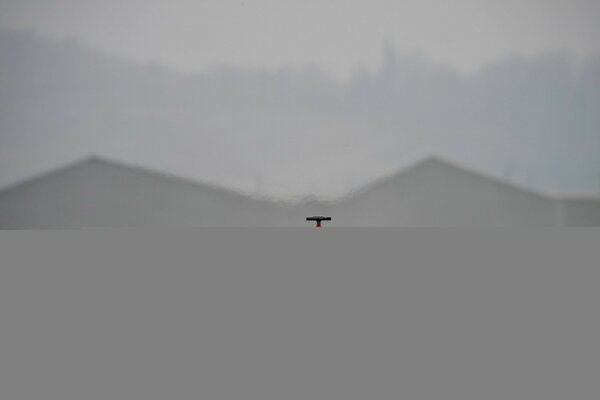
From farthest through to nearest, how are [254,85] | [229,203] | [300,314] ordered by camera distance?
[254,85], [229,203], [300,314]

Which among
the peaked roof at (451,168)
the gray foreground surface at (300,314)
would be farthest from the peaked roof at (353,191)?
the gray foreground surface at (300,314)

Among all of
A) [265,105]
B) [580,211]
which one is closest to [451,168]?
[580,211]

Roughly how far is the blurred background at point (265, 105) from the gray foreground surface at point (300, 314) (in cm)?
217

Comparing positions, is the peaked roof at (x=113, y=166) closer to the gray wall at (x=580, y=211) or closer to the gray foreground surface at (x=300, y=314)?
the gray foreground surface at (x=300, y=314)

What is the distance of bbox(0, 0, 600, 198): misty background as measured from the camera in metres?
4.53

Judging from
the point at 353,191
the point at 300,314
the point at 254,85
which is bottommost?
the point at 300,314

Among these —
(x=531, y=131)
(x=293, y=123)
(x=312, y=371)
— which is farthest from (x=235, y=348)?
(x=531, y=131)

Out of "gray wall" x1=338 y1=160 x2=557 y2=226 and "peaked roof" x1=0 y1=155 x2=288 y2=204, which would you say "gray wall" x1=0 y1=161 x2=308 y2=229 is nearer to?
"peaked roof" x1=0 y1=155 x2=288 y2=204

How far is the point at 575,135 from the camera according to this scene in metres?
4.71

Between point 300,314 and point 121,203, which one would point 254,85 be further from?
point 300,314

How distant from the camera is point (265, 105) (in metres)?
4.58

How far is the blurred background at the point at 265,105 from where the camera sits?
4.48 m

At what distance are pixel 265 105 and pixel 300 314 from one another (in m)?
3.07

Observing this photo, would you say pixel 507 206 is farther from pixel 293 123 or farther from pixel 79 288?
pixel 79 288
